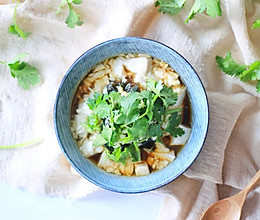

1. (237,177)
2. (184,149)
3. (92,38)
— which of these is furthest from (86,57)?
(237,177)

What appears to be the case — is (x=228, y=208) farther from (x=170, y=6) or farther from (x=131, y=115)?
(x=170, y=6)

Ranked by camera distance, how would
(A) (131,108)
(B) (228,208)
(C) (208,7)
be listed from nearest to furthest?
(A) (131,108), (C) (208,7), (B) (228,208)

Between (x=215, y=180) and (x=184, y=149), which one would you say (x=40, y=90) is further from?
(x=215, y=180)

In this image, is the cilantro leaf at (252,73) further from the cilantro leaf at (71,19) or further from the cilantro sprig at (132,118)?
the cilantro leaf at (71,19)

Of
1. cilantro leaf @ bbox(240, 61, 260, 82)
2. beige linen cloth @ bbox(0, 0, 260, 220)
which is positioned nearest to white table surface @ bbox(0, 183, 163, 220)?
beige linen cloth @ bbox(0, 0, 260, 220)

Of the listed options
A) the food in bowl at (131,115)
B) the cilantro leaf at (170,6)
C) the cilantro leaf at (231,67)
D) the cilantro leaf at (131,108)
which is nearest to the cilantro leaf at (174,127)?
the food in bowl at (131,115)

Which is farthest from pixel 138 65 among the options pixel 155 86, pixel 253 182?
pixel 253 182
